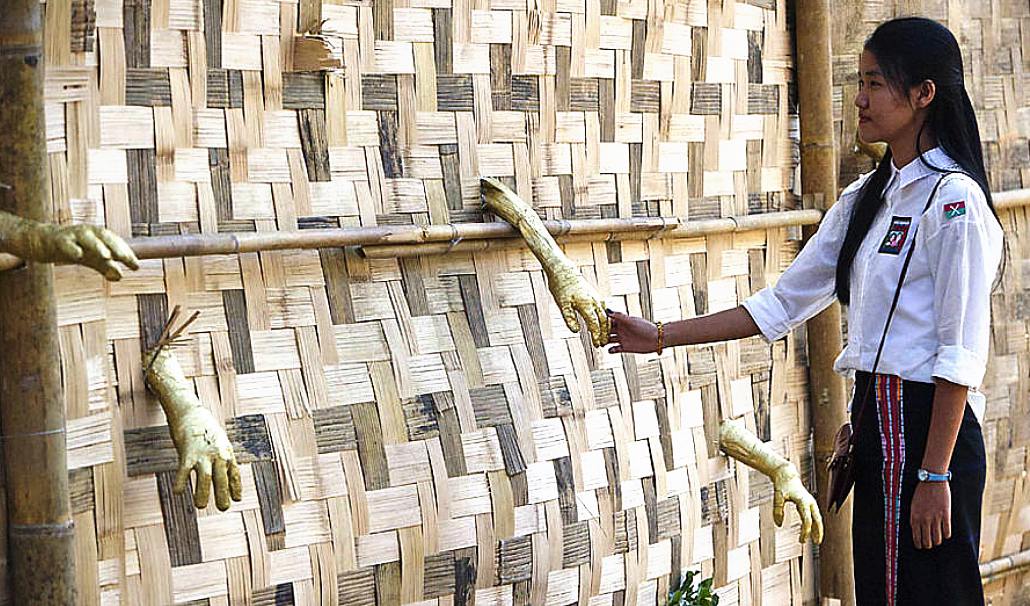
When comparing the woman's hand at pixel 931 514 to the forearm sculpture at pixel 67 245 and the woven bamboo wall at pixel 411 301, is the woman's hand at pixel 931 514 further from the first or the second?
the forearm sculpture at pixel 67 245

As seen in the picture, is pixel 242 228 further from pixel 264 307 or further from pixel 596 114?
pixel 596 114

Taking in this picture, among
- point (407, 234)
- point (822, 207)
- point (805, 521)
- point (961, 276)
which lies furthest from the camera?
point (822, 207)

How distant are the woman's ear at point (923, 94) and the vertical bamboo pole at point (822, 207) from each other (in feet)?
3.26

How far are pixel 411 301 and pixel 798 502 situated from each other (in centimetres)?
89

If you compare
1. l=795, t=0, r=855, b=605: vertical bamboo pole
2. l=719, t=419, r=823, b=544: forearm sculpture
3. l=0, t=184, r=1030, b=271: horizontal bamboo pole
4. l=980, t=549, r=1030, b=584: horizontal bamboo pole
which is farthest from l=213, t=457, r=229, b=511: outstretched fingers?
l=980, t=549, r=1030, b=584: horizontal bamboo pole

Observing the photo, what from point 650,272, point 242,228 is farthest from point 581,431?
point 242,228

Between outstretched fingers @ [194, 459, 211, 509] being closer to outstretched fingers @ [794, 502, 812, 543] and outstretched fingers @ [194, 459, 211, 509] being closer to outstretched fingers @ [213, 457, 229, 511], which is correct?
outstretched fingers @ [213, 457, 229, 511]

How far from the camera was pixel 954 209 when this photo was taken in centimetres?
216

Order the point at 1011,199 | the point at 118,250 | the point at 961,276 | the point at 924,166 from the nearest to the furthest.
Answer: the point at 118,250 < the point at 961,276 < the point at 924,166 < the point at 1011,199

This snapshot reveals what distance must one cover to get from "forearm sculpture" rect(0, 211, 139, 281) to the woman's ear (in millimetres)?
1237

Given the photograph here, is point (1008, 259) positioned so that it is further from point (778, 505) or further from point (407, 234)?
point (407, 234)

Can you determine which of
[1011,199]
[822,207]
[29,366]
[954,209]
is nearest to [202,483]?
[29,366]

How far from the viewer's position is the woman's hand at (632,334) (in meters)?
2.48

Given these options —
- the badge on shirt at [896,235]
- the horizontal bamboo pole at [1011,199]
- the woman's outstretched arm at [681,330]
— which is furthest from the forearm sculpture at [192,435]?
the horizontal bamboo pole at [1011,199]
